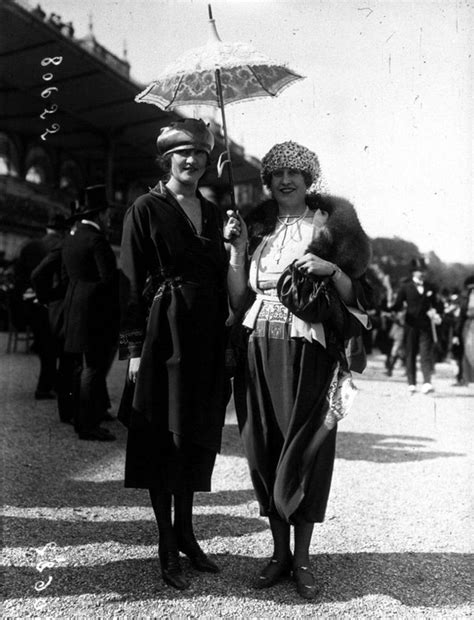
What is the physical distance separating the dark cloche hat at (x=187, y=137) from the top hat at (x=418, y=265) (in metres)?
7.65

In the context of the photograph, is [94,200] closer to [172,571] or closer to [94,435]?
[94,435]

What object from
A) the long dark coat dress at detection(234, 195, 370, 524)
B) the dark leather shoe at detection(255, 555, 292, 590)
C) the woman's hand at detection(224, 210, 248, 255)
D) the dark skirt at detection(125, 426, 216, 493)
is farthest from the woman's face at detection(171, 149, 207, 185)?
the dark leather shoe at detection(255, 555, 292, 590)

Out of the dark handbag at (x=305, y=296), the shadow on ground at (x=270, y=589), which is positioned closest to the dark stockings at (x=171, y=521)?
the shadow on ground at (x=270, y=589)

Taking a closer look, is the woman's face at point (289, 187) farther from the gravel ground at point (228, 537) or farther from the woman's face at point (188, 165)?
the gravel ground at point (228, 537)

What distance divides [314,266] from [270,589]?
1.34 m

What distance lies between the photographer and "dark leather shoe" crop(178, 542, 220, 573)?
272 cm

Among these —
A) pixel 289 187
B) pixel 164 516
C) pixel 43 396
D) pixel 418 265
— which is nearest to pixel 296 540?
pixel 164 516

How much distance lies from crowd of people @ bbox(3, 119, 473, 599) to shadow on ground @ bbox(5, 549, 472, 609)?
80 millimetres

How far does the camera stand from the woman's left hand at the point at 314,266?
2.54 m

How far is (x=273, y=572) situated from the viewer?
8.59ft

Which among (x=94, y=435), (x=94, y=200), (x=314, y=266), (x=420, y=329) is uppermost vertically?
(x=94, y=200)

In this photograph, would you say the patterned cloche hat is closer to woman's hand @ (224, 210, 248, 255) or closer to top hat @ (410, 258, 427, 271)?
woman's hand @ (224, 210, 248, 255)

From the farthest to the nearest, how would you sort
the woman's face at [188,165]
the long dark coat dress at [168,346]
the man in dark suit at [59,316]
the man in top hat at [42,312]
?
the man in top hat at [42,312]
the man in dark suit at [59,316]
the woman's face at [188,165]
the long dark coat dress at [168,346]


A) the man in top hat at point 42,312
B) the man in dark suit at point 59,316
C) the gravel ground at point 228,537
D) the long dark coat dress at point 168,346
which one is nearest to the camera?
the gravel ground at point 228,537
